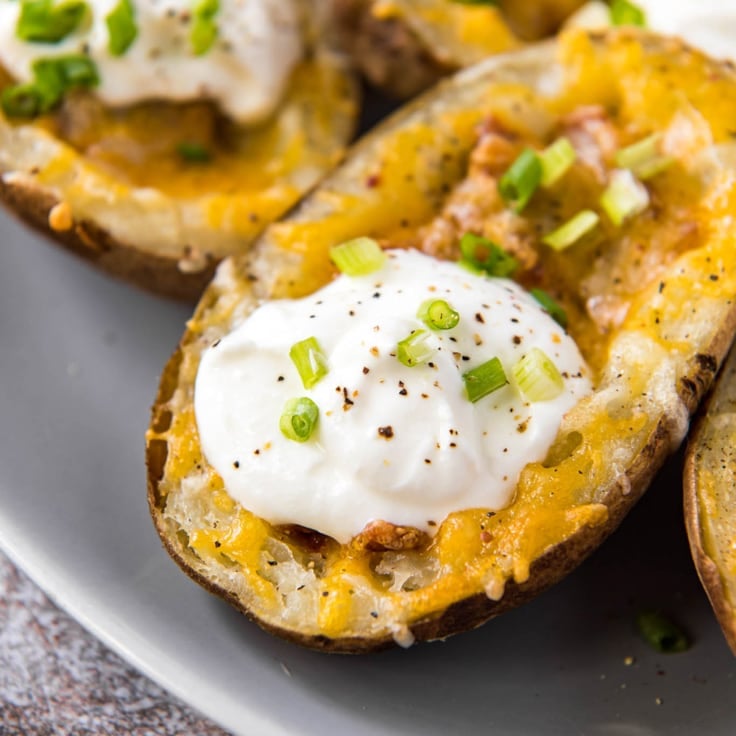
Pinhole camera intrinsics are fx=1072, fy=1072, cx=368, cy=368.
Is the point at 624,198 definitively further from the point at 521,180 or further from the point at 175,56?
the point at 175,56

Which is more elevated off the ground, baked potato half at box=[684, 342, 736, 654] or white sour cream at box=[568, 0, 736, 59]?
white sour cream at box=[568, 0, 736, 59]

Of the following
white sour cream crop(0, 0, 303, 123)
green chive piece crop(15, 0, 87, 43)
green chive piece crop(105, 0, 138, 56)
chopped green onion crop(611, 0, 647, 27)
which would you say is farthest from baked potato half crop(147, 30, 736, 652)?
green chive piece crop(15, 0, 87, 43)

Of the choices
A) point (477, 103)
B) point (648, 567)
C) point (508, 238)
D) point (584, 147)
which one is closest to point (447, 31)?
point (477, 103)

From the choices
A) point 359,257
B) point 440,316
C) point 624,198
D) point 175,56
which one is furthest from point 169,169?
point 624,198

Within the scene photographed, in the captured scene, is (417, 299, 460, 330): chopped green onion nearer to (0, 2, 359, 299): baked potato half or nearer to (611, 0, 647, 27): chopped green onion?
(0, 2, 359, 299): baked potato half

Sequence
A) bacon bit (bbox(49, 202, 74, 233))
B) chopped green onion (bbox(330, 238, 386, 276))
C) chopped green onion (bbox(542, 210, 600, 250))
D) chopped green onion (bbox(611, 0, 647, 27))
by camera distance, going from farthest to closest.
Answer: chopped green onion (bbox(611, 0, 647, 27))
bacon bit (bbox(49, 202, 74, 233))
chopped green onion (bbox(542, 210, 600, 250))
chopped green onion (bbox(330, 238, 386, 276))

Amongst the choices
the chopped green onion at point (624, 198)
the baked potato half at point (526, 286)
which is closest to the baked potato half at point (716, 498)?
the baked potato half at point (526, 286)
